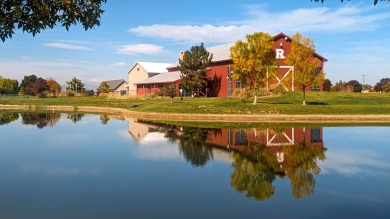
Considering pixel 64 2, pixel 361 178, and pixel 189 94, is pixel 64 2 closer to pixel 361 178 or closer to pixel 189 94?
pixel 361 178

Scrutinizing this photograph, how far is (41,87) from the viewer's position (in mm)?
82750

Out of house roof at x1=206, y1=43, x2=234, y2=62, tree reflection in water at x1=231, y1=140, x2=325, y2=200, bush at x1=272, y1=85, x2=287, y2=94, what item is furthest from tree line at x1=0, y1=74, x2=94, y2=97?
tree reflection in water at x1=231, y1=140, x2=325, y2=200

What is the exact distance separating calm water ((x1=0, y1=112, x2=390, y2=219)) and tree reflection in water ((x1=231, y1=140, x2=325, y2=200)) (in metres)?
0.03

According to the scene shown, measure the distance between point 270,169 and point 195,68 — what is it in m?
45.8

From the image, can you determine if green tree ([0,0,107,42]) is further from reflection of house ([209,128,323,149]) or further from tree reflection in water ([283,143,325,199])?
reflection of house ([209,128,323,149])

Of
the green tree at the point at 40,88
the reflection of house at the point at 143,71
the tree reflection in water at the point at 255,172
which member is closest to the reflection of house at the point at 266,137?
the tree reflection in water at the point at 255,172

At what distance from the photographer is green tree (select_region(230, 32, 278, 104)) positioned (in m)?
38.1

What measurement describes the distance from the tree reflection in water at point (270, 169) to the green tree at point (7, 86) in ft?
411

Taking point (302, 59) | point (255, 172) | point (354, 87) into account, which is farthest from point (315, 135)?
point (354, 87)

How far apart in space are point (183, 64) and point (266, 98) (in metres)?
16.2

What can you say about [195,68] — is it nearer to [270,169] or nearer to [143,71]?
[143,71]

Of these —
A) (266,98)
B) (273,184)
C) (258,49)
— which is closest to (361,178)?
(273,184)

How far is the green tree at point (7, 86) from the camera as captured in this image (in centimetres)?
12528

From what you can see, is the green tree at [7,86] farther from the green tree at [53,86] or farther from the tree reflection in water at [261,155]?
the tree reflection in water at [261,155]
